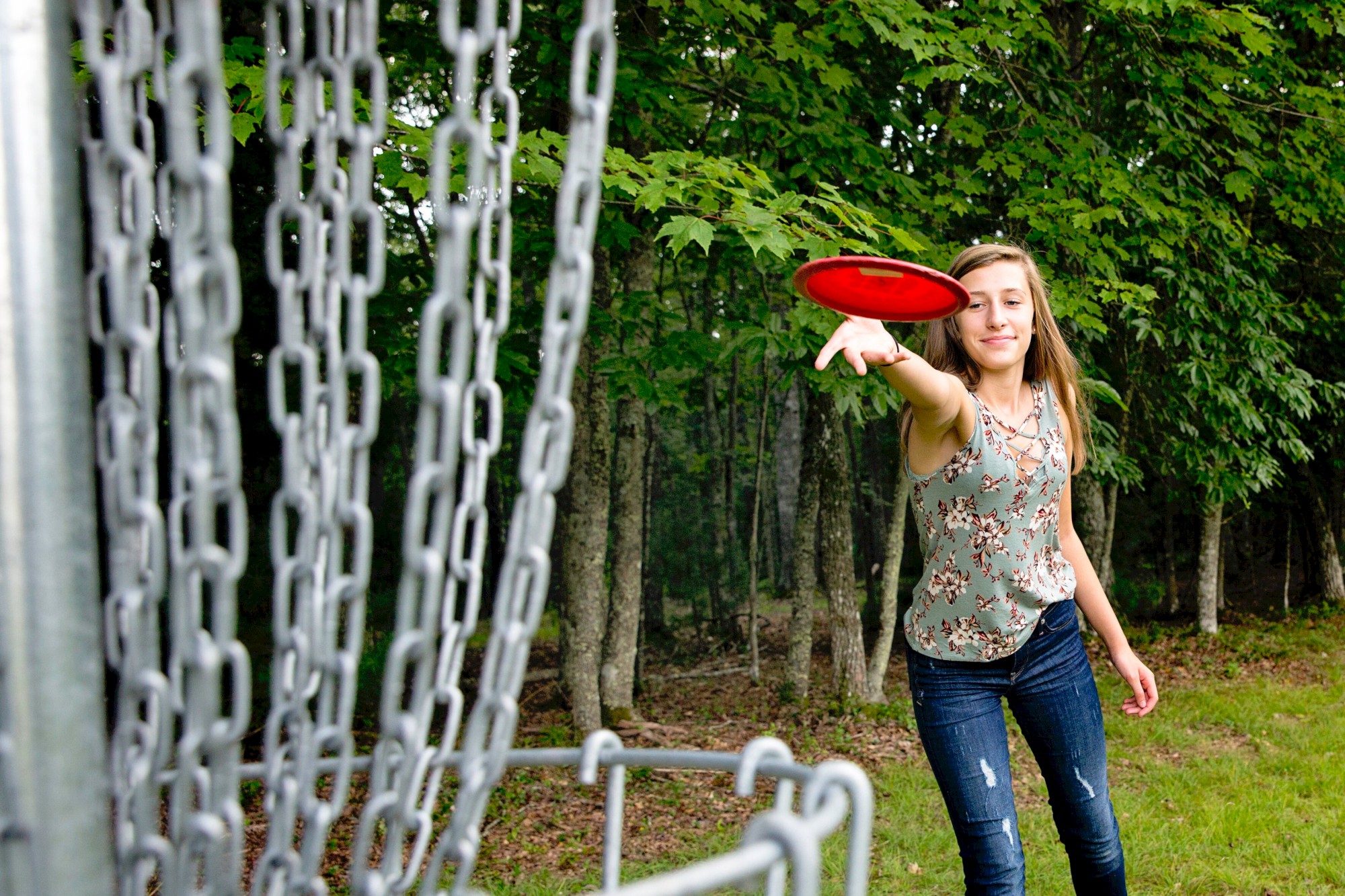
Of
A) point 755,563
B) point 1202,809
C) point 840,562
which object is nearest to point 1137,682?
point 1202,809

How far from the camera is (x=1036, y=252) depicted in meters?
5.72

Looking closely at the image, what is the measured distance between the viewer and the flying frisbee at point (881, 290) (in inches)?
68.1

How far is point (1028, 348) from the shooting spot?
8.85ft

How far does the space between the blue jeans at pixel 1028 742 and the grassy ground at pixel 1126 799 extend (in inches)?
70.0

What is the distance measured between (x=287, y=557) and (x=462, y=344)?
0.83ft

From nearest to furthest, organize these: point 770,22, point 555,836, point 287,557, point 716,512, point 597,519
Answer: point 287,557 → point 555,836 → point 770,22 → point 597,519 → point 716,512

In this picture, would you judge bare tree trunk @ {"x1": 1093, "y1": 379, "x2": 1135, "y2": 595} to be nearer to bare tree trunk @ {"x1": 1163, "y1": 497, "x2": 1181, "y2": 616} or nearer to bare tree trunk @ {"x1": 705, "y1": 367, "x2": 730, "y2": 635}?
bare tree trunk @ {"x1": 1163, "y1": 497, "x2": 1181, "y2": 616}

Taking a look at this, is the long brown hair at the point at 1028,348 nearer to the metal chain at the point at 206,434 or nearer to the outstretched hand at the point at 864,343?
the outstretched hand at the point at 864,343

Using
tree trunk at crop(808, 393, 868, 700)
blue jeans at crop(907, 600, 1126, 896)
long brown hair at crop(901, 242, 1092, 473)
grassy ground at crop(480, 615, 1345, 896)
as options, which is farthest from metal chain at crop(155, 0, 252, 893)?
tree trunk at crop(808, 393, 868, 700)

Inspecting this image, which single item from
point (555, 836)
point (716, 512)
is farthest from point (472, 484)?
point (716, 512)

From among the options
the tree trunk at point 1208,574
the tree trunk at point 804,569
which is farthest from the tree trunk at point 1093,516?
the tree trunk at point 804,569

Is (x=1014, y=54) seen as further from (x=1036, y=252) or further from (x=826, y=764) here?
(x=826, y=764)

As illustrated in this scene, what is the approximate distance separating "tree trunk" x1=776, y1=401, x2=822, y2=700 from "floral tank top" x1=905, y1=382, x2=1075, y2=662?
16.0 feet

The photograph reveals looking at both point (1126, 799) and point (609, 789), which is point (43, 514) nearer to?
point (609, 789)
